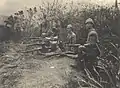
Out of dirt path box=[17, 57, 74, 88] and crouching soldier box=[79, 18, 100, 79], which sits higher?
crouching soldier box=[79, 18, 100, 79]

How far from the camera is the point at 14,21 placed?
3547 centimetres

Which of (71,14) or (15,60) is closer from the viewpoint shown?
(15,60)

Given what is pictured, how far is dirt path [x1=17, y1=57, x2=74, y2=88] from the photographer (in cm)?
1297

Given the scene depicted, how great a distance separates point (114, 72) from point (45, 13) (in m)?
30.3

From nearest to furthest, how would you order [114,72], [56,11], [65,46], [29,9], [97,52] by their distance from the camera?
[114,72], [97,52], [65,46], [56,11], [29,9]

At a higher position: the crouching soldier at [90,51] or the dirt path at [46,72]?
the crouching soldier at [90,51]

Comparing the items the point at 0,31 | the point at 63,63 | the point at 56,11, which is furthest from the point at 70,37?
the point at 56,11

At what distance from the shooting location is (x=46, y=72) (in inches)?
577

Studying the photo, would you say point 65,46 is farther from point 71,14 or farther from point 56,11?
point 56,11

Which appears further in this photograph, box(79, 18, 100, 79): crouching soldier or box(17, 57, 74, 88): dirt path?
box(79, 18, 100, 79): crouching soldier

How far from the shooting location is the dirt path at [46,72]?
12969mm

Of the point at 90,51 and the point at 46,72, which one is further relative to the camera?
the point at 46,72

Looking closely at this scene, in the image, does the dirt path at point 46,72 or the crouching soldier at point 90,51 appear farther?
the crouching soldier at point 90,51

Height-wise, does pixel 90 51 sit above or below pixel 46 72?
above
